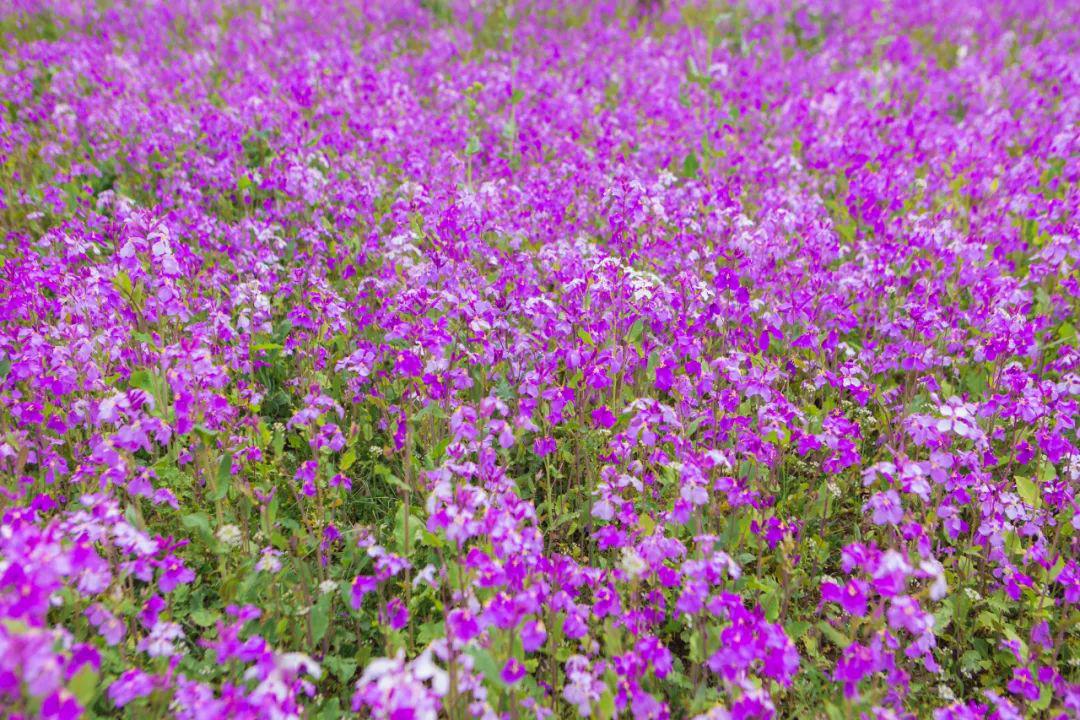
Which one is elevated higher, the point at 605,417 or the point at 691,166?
the point at 691,166

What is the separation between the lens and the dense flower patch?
294cm

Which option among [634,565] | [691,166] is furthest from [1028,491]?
→ [691,166]

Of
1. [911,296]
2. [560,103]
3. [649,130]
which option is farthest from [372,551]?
[560,103]

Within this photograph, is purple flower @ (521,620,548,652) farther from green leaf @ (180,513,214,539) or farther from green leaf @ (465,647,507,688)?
green leaf @ (180,513,214,539)

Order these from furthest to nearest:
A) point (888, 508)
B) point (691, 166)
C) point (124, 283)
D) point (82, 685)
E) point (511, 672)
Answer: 1. point (691, 166)
2. point (124, 283)
3. point (888, 508)
4. point (511, 672)
5. point (82, 685)

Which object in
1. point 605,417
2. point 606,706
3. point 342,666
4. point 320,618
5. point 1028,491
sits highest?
point 1028,491

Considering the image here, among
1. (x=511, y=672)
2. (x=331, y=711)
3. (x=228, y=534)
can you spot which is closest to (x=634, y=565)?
(x=511, y=672)

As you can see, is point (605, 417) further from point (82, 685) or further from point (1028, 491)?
point (82, 685)

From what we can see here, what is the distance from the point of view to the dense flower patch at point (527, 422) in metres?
2.94

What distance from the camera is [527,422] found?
373 cm

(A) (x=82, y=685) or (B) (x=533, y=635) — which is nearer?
(A) (x=82, y=685)

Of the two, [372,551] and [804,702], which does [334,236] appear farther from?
[804,702]

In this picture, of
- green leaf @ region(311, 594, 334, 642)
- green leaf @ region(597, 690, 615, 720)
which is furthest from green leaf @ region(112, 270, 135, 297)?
green leaf @ region(597, 690, 615, 720)

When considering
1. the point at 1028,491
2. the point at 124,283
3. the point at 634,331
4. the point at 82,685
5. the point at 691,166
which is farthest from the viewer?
the point at 691,166
